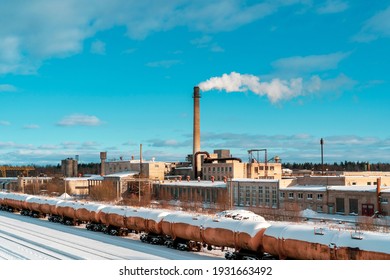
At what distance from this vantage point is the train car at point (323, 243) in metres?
18.4

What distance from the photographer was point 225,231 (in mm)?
26062

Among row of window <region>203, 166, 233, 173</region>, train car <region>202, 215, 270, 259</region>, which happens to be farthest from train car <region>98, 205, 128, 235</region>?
row of window <region>203, 166, 233, 173</region>

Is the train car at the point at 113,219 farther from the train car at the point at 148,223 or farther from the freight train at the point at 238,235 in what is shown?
the train car at the point at 148,223

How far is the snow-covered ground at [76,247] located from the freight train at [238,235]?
0.96 m

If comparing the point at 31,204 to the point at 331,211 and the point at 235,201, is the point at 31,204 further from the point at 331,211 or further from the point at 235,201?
the point at 331,211

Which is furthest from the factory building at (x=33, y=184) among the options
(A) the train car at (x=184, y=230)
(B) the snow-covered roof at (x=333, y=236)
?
(B) the snow-covered roof at (x=333, y=236)

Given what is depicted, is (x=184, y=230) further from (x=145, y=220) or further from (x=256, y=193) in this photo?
(x=256, y=193)

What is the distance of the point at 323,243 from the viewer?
20.4m

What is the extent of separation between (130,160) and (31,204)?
49333mm

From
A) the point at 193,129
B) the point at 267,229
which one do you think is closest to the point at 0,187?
the point at 193,129

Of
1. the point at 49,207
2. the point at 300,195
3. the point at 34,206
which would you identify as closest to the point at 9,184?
the point at 34,206

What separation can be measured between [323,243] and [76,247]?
56.9 feet

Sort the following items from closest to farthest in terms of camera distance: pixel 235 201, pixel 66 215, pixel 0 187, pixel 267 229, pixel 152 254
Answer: pixel 267 229
pixel 152 254
pixel 66 215
pixel 235 201
pixel 0 187

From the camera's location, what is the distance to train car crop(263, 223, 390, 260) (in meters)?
18.4
